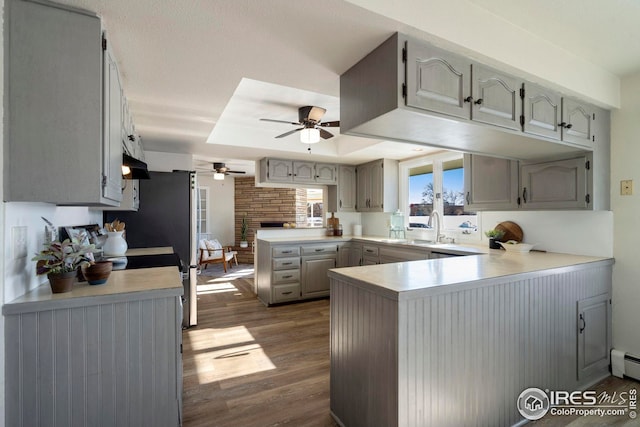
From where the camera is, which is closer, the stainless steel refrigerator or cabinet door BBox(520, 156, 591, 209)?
cabinet door BBox(520, 156, 591, 209)

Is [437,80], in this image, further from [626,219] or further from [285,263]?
[285,263]

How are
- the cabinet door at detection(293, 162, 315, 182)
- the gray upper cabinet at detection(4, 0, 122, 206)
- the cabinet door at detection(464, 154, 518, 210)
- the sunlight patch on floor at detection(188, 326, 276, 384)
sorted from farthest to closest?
the cabinet door at detection(293, 162, 315, 182) < the cabinet door at detection(464, 154, 518, 210) < the sunlight patch on floor at detection(188, 326, 276, 384) < the gray upper cabinet at detection(4, 0, 122, 206)

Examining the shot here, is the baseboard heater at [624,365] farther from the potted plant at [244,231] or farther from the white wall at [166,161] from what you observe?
the potted plant at [244,231]

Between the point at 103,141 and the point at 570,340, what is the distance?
3.08 meters

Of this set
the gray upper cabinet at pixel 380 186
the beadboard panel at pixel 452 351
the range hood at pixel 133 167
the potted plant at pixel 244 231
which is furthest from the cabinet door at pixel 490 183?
the potted plant at pixel 244 231

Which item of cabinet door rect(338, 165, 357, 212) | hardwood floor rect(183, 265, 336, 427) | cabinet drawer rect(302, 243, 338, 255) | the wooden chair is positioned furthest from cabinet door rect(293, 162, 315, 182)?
the wooden chair

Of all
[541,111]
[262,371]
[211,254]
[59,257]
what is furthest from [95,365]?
[211,254]

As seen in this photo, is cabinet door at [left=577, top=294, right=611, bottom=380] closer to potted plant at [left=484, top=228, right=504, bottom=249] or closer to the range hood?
potted plant at [left=484, top=228, right=504, bottom=249]

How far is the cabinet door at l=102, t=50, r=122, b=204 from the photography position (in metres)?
1.33

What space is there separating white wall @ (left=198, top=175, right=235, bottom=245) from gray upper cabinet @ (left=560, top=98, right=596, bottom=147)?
23.8ft

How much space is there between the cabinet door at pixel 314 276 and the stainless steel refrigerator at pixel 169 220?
153cm

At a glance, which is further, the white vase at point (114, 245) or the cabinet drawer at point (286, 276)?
the cabinet drawer at point (286, 276)

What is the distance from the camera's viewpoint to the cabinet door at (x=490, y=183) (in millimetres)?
2746

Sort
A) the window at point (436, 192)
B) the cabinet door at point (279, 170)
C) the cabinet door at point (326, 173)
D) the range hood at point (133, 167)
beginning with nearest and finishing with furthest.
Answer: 1. the range hood at point (133, 167)
2. the window at point (436, 192)
3. the cabinet door at point (279, 170)
4. the cabinet door at point (326, 173)
